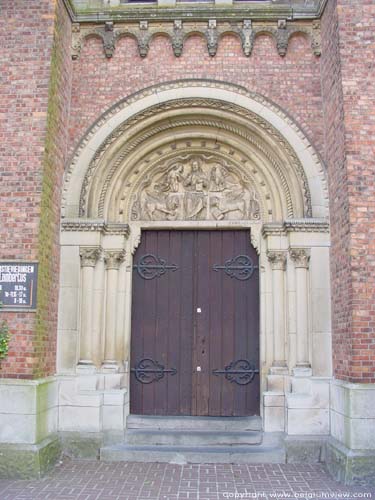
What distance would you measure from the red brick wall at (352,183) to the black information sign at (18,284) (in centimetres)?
377

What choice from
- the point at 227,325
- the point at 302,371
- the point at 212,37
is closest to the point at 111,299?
the point at 227,325

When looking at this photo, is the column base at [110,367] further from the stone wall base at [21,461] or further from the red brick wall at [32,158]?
the stone wall base at [21,461]

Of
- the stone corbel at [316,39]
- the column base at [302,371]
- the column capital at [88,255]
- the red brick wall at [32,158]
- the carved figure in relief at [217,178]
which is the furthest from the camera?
the carved figure in relief at [217,178]

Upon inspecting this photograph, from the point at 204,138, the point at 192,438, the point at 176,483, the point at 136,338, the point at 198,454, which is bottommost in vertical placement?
the point at 176,483

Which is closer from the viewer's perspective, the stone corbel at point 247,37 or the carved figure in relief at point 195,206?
the stone corbel at point 247,37

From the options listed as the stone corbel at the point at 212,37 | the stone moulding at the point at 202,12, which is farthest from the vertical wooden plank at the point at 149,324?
the stone moulding at the point at 202,12

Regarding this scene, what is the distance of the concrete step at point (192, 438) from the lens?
23.0ft

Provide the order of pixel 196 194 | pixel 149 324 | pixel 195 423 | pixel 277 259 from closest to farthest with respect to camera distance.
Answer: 1. pixel 195 423
2. pixel 277 259
3. pixel 149 324
4. pixel 196 194

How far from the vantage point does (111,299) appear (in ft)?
24.8

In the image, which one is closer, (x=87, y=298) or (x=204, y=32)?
(x=87, y=298)

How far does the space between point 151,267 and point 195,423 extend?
2.28 m

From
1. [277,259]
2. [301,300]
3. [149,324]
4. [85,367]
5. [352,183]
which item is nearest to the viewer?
[352,183]

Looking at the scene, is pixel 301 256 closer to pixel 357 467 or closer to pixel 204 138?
pixel 204 138

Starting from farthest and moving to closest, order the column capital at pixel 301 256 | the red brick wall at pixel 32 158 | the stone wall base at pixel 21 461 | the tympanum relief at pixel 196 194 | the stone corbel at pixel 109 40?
the tympanum relief at pixel 196 194 → the stone corbel at pixel 109 40 → the column capital at pixel 301 256 → the red brick wall at pixel 32 158 → the stone wall base at pixel 21 461
